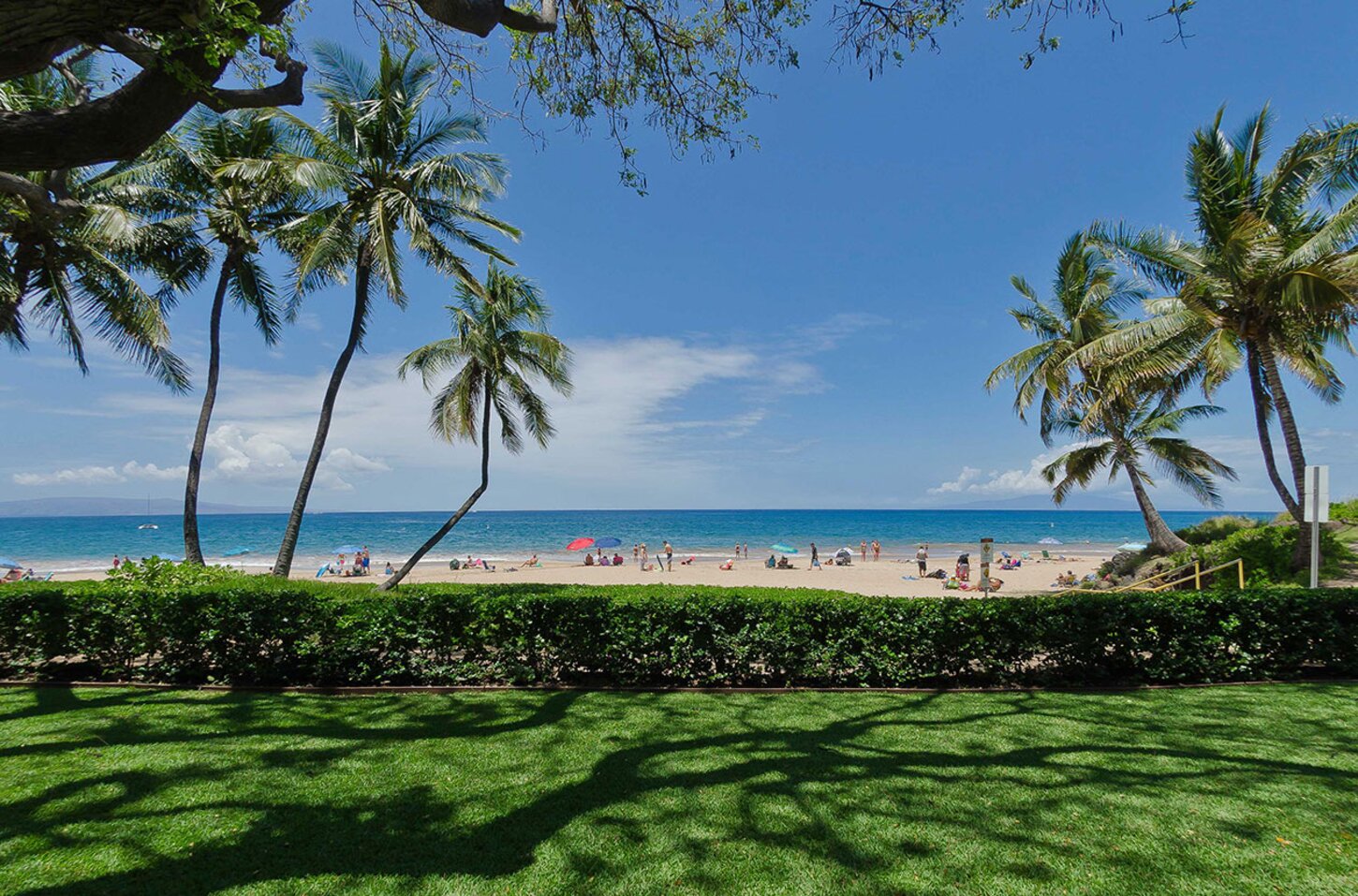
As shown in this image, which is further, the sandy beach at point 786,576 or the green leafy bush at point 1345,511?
the sandy beach at point 786,576

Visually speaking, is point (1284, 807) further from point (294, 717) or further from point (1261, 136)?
point (1261, 136)

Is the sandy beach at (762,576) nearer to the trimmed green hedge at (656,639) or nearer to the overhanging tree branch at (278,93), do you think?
the trimmed green hedge at (656,639)

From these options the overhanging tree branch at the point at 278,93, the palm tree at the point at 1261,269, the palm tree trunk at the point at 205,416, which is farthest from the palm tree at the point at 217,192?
the palm tree at the point at 1261,269

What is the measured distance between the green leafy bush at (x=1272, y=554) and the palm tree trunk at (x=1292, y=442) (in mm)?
496

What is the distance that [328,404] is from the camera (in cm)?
1185

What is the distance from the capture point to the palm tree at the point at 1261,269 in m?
11.2

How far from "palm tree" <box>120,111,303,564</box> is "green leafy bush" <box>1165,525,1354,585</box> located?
2339 centimetres

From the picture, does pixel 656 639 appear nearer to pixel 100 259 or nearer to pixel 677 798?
pixel 677 798

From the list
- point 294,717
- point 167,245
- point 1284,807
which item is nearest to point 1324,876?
point 1284,807

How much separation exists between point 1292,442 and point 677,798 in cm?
1573

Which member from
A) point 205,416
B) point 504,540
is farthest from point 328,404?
point 504,540

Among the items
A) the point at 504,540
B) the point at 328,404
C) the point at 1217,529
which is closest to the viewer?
the point at 328,404

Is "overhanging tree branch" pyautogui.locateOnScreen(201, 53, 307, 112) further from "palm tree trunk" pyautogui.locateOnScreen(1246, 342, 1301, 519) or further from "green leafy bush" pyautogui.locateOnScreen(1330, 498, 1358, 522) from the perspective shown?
"green leafy bush" pyautogui.locateOnScreen(1330, 498, 1358, 522)

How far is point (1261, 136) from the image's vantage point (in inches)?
506
